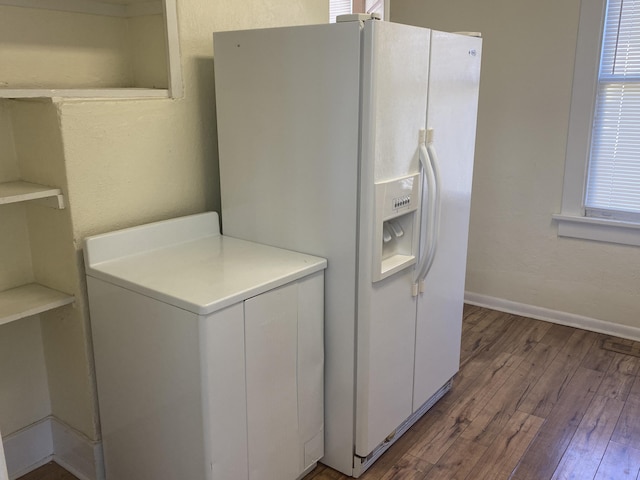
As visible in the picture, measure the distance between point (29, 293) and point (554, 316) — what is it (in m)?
2.80

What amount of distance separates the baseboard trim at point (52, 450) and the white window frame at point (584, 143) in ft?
8.70

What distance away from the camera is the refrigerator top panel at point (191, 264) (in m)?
1.58

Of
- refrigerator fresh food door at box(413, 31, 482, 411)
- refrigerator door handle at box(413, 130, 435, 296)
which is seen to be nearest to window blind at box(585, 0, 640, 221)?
refrigerator fresh food door at box(413, 31, 482, 411)

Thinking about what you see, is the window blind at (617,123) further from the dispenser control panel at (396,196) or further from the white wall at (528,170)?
the dispenser control panel at (396,196)

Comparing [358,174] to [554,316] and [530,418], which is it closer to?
[530,418]

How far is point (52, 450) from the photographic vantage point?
2150 millimetres

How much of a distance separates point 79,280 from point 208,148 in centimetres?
72

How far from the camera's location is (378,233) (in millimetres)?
1823

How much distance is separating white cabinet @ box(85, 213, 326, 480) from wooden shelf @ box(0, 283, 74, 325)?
12cm

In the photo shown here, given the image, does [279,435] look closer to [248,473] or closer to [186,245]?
[248,473]

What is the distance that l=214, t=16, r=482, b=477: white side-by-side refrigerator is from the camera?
5.78 ft

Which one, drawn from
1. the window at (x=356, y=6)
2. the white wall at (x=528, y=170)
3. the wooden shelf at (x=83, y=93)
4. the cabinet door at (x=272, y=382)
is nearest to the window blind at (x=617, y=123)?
the white wall at (x=528, y=170)

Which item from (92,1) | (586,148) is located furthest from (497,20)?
(92,1)

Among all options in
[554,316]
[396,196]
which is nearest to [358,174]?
[396,196]
